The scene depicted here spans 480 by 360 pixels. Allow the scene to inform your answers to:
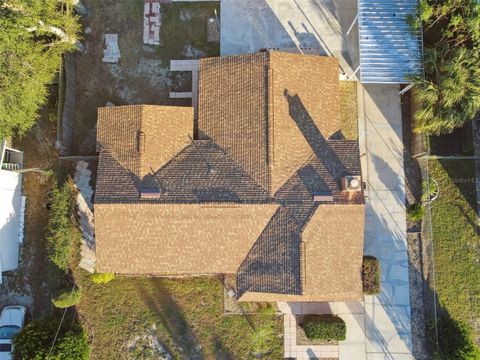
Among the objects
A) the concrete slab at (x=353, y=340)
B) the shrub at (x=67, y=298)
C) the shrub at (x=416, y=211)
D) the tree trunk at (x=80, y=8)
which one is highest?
the tree trunk at (x=80, y=8)

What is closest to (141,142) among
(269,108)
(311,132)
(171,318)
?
(269,108)

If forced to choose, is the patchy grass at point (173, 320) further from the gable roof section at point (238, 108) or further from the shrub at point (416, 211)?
the shrub at point (416, 211)

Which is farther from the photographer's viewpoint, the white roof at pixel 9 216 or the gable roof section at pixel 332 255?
the white roof at pixel 9 216

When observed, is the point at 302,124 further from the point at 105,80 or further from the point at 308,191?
the point at 105,80

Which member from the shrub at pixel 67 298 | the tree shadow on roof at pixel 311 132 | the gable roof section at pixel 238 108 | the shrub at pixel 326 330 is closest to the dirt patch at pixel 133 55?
the gable roof section at pixel 238 108

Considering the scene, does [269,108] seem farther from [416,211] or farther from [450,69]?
[416,211]

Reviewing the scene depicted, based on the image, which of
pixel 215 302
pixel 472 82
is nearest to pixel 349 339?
pixel 215 302

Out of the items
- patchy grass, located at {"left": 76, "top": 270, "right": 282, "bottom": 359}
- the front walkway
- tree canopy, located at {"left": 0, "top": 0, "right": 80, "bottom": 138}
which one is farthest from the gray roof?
tree canopy, located at {"left": 0, "top": 0, "right": 80, "bottom": 138}

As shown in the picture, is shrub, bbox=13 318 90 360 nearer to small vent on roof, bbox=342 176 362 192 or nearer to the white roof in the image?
the white roof
